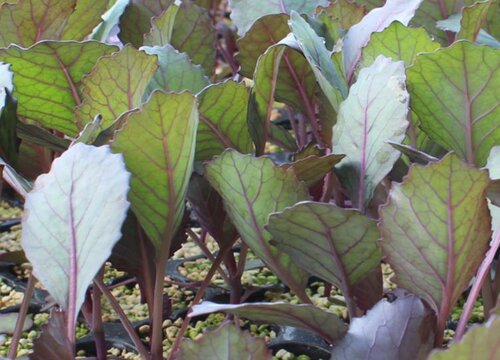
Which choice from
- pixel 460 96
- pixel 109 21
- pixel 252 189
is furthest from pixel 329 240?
pixel 109 21

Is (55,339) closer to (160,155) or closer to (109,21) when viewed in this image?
(160,155)

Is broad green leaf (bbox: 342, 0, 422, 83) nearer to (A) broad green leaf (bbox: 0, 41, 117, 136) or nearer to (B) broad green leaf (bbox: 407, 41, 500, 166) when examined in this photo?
(B) broad green leaf (bbox: 407, 41, 500, 166)

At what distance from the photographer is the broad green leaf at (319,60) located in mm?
723

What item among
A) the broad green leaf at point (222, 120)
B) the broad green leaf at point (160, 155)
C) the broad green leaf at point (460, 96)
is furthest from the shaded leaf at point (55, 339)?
the broad green leaf at point (460, 96)

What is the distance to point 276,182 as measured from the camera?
694mm

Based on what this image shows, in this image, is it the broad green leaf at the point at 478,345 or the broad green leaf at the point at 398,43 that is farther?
the broad green leaf at the point at 398,43

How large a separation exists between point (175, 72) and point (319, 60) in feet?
0.50

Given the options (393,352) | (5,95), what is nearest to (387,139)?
(393,352)

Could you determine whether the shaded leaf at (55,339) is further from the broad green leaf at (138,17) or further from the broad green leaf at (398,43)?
the broad green leaf at (138,17)

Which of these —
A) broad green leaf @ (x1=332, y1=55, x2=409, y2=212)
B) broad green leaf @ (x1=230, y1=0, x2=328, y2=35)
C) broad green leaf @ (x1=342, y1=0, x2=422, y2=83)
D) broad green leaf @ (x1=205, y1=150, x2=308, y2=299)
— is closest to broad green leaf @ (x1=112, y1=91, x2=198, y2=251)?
broad green leaf @ (x1=205, y1=150, x2=308, y2=299)

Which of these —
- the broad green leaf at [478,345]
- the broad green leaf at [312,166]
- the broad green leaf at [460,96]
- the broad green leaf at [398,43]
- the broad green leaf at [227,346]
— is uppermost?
the broad green leaf at [398,43]

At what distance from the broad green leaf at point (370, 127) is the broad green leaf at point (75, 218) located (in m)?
0.23

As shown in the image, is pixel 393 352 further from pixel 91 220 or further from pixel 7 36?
pixel 7 36

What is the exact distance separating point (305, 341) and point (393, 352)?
35 cm
